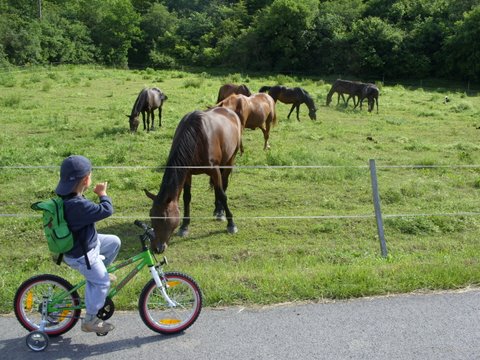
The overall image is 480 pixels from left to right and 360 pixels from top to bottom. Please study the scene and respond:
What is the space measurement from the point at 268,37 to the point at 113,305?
51.3 m

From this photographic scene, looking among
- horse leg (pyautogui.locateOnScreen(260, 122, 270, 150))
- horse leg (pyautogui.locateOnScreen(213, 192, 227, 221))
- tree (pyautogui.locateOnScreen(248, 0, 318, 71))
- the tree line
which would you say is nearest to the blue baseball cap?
horse leg (pyautogui.locateOnScreen(213, 192, 227, 221))

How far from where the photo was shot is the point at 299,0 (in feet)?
177

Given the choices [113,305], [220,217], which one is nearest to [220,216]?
[220,217]

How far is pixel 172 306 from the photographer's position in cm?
367

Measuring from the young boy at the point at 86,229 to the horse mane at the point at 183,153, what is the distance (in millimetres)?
2418

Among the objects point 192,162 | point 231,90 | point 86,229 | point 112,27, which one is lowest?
point 192,162

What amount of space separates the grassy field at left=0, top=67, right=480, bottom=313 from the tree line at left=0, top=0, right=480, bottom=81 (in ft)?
91.6

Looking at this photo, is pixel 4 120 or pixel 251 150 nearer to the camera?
pixel 251 150

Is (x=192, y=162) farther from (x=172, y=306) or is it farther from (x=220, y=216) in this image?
(x=172, y=306)

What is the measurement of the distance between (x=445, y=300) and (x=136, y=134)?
11.1 meters

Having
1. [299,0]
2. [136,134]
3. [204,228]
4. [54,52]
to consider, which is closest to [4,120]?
[136,134]

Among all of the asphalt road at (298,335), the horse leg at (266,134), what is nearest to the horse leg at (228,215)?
the asphalt road at (298,335)

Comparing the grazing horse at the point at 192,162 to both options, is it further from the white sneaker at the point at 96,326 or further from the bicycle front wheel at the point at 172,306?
the white sneaker at the point at 96,326

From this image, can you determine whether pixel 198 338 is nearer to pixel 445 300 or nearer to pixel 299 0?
pixel 445 300
